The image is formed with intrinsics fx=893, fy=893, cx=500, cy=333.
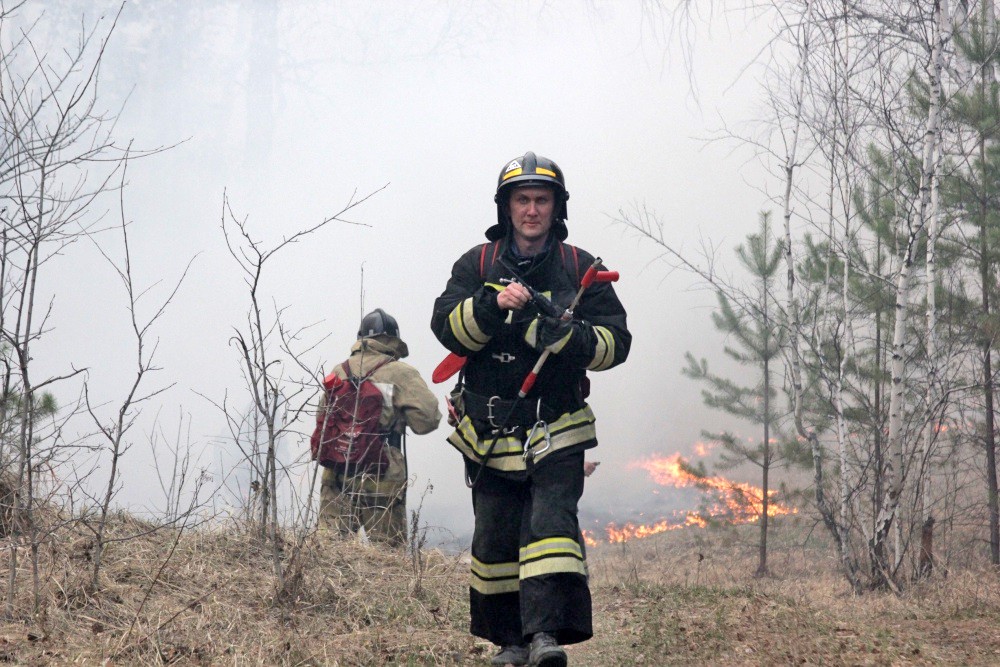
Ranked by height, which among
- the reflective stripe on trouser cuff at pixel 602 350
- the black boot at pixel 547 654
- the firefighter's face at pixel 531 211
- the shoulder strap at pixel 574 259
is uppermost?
the firefighter's face at pixel 531 211

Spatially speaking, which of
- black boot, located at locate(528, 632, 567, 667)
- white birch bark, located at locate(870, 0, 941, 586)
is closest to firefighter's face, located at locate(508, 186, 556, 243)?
black boot, located at locate(528, 632, 567, 667)

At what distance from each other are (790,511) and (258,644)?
12.2 m

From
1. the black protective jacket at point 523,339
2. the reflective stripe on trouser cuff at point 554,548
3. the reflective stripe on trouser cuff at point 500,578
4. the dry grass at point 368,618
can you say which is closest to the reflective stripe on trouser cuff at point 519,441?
the black protective jacket at point 523,339

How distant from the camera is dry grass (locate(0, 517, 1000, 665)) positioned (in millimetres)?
4395

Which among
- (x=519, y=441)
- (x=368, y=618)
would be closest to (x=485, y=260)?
(x=519, y=441)

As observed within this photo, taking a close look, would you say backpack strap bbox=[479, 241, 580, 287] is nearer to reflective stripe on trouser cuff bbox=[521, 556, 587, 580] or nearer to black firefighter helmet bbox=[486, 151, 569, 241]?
black firefighter helmet bbox=[486, 151, 569, 241]

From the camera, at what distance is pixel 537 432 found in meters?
4.16

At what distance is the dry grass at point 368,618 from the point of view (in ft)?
14.4

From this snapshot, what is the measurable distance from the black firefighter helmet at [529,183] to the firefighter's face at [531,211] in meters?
0.04

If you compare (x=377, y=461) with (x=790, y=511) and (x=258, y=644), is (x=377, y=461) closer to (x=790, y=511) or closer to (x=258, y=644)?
(x=258, y=644)

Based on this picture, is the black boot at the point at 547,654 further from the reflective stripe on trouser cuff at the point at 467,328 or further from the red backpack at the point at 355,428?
the red backpack at the point at 355,428

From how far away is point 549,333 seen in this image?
4.06 metres

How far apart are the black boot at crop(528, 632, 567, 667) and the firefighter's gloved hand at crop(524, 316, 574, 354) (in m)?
1.26

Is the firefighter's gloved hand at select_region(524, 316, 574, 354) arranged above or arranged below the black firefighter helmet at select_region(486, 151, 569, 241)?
below
